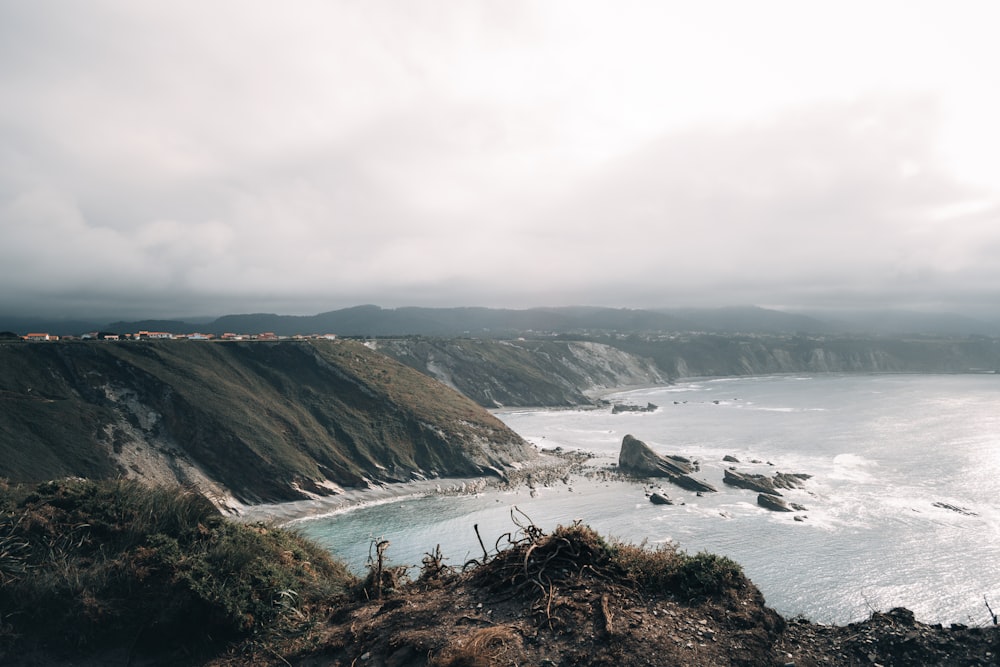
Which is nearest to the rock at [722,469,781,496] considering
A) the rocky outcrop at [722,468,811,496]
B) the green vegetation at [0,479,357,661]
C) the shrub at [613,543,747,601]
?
the rocky outcrop at [722,468,811,496]

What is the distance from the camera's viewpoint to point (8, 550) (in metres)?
11.9

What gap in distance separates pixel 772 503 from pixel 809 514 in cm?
337

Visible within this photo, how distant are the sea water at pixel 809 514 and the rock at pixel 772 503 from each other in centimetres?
116

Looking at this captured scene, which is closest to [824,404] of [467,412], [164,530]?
[467,412]

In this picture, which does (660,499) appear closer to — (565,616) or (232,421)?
(565,616)

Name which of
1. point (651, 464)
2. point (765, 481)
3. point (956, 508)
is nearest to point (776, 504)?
point (765, 481)

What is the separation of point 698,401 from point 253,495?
12680 cm

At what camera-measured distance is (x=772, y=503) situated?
53.3 m

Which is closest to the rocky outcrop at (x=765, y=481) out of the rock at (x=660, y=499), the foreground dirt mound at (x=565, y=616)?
the rock at (x=660, y=499)

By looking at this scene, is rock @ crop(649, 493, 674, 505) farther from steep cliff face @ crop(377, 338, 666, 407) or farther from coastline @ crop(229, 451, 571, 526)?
steep cliff face @ crop(377, 338, 666, 407)

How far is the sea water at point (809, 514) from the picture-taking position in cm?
3538

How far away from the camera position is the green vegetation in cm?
1100

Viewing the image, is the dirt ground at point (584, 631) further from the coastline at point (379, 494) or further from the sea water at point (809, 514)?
the coastline at point (379, 494)

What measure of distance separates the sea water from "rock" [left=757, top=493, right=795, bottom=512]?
1165mm
